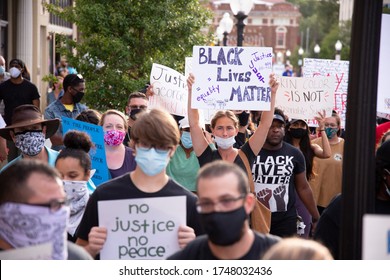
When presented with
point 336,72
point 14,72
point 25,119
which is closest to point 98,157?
point 25,119

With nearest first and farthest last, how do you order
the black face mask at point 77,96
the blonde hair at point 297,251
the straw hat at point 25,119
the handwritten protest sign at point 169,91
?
the blonde hair at point 297,251, the straw hat at point 25,119, the handwritten protest sign at point 169,91, the black face mask at point 77,96

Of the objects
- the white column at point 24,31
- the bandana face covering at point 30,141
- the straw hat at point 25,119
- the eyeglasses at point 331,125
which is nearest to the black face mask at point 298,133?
the eyeglasses at point 331,125

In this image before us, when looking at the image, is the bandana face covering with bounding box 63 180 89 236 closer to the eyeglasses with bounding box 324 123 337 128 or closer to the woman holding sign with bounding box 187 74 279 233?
the woman holding sign with bounding box 187 74 279 233

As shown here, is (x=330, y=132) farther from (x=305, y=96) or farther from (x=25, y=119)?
(x=25, y=119)

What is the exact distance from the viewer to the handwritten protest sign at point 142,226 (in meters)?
4.95

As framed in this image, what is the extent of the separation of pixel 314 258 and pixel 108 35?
442 inches

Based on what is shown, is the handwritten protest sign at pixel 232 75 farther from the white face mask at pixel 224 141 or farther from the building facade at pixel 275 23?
the building facade at pixel 275 23

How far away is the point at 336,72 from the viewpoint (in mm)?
12242

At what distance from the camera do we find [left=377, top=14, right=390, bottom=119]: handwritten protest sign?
22.0ft

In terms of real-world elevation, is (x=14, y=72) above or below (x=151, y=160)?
above

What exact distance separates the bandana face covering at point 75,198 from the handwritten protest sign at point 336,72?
21.1 feet

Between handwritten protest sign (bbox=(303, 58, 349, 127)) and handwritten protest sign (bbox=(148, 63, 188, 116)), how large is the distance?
2.56m

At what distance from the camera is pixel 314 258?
11.8 feet

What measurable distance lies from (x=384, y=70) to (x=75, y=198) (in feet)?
8.45
